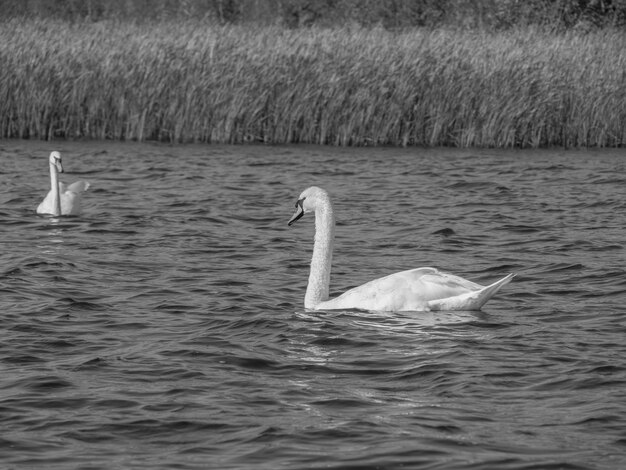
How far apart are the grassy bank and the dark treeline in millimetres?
5208

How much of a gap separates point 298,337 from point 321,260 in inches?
40.6

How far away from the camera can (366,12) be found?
34.0m

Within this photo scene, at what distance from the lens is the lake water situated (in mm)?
5191

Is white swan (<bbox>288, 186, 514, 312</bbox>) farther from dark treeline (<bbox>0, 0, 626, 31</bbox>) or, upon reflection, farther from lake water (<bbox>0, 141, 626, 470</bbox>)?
dark treeline (<bbox>0, 0, 626, 31</bbox>)

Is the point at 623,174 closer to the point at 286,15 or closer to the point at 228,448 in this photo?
the point at 228,448

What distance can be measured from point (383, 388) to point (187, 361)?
119 centimetres

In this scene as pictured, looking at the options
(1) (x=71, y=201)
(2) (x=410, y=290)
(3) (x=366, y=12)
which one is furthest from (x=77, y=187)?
(3) (x=366, y=12)

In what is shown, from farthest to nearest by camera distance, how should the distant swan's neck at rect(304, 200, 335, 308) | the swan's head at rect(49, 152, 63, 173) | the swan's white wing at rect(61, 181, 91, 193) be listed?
1. the swan's head at rect(49, 152, 63, 173)
2. the swan's white wing at rect(61, 181, 91, 193)
3. the distant swan's neck at rect(304, 200, 335, 308)

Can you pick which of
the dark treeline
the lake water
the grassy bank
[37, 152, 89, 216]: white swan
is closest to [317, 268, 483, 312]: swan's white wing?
the lake water

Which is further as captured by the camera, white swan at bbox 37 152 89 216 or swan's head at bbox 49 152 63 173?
swan's head at bbox 49 152 63 173

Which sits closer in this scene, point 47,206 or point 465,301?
point 465,301

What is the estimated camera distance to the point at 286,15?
111ft

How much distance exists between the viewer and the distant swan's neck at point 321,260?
816 cm

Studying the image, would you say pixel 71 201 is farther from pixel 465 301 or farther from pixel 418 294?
pixel 465 301
